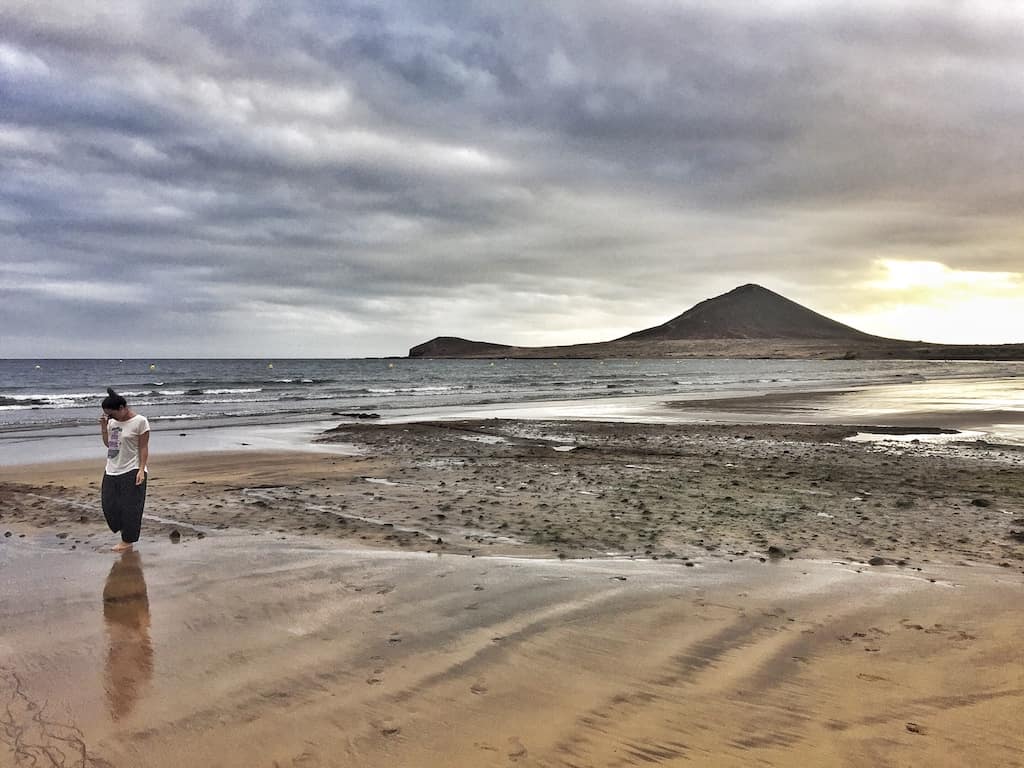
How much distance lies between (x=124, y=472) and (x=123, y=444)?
329mm

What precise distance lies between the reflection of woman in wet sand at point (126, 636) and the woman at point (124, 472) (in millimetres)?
751

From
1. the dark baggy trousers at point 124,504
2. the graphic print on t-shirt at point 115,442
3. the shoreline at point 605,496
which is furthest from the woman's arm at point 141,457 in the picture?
the shoreline at point 605,496

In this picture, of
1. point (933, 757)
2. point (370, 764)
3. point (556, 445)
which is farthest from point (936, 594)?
point (556, 445)

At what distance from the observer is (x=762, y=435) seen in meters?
19.1

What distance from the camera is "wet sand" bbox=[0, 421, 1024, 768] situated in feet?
12.1

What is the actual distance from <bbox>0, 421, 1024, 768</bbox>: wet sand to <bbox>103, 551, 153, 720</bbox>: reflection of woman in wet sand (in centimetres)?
2

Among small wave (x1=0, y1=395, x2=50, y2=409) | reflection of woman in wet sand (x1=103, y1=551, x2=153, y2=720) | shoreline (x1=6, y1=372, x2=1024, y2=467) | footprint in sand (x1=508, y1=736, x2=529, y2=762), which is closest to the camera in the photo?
footprint in sand (x1=508, y1=736, x2=529, y2=762)

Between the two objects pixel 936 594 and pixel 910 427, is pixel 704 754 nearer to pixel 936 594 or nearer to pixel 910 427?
pixel 936 594

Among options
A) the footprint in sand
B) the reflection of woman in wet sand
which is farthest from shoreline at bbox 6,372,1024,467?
the footprint in sand

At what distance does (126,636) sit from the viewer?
5.21 metres

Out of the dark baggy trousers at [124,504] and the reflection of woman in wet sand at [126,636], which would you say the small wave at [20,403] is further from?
the reflection of woman in wet sand at [126,636]

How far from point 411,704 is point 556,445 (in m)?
13.9

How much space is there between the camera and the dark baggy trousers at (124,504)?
793 cm

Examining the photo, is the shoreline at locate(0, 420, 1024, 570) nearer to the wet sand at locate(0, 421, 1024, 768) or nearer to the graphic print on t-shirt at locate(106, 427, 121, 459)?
the wet sand at locate(0, 421, 1024, 768)
